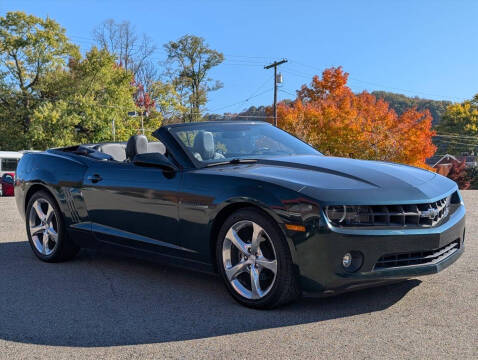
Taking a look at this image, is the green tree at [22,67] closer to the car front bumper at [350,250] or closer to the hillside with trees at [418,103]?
the car front bumper at [350,250]

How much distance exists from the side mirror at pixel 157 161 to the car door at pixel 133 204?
53mm

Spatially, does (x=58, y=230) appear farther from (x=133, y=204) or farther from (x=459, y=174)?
(x=459, y=174)

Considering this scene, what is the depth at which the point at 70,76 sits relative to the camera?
42.2 metres

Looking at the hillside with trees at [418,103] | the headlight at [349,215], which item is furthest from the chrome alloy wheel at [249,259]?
the hillside with trees at [418,103]

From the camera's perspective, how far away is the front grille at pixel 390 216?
136 inches

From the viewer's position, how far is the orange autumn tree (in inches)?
1344

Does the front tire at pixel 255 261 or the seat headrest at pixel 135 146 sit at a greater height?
the seat headrest at pixel 135 146

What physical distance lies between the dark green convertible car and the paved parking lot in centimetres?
26

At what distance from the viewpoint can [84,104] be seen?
40281mm

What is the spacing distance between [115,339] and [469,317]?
2.29 metres

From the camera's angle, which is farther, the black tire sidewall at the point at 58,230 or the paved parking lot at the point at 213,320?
the black tire sidewall at the point at 58,230

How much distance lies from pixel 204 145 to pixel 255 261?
4.24 ft

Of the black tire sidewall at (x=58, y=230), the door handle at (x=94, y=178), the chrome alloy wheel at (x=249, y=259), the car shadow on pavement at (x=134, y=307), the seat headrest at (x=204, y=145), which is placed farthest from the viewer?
the black tire sidewall at (x=58, y=230)

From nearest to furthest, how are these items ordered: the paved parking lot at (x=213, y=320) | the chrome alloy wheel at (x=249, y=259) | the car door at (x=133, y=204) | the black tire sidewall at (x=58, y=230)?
the paved parking lot at (x=213, y=320), the chrome alloy wheel at (x=249, y=259), the car door at (x=133, y=204), the black tire sidewall at (x=58, y=230)
